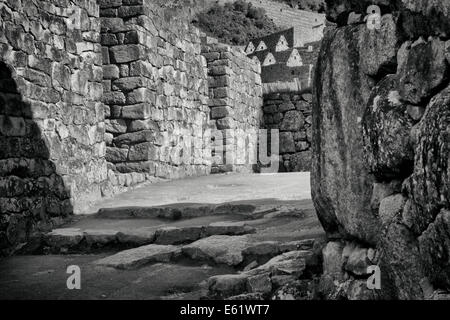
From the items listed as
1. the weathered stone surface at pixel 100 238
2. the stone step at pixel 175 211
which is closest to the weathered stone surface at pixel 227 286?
the weathered stone surface at pixel 100 238

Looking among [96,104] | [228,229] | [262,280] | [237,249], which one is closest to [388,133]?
[262,280]

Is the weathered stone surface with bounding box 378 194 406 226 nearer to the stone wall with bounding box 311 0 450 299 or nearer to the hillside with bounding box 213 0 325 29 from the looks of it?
the stone wall with bounding box 311 0 450 299

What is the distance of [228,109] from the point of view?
440 inches

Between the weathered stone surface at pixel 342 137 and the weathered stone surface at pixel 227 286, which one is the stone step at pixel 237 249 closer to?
Answer: the weathered stone surface at pixel 227 286

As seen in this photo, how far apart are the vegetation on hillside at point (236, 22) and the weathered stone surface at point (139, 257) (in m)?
57.1

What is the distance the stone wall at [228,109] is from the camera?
→ 11.1 meters

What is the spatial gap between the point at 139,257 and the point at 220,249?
0.65m

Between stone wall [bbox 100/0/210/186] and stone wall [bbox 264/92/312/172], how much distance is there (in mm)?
3568

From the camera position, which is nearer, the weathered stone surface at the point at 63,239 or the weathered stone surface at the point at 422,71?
the weathered stone surface at the point at 422,71

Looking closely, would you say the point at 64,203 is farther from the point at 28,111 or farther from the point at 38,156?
the point at 28,111

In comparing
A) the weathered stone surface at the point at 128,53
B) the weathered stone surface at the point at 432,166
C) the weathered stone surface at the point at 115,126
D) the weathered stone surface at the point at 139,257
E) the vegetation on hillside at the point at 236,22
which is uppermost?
the vegetation on hillside at the point at 236,22

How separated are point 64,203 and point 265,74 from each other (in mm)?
8940

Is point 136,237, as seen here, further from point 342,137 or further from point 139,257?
point 342,137

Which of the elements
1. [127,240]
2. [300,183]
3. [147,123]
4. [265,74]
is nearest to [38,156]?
[127,240]
